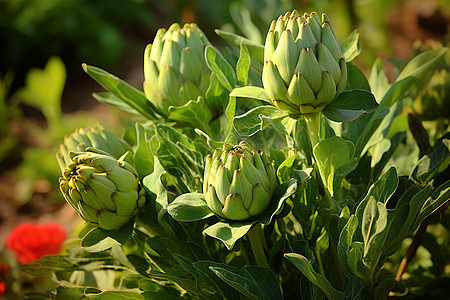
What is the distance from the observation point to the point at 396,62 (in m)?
0.83

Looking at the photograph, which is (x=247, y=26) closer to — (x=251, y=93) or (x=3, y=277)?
(x=251, y=93)

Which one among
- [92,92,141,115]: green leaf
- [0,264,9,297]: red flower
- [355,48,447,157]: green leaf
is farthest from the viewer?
[0,264,9,297]: red flower

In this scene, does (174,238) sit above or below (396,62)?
below

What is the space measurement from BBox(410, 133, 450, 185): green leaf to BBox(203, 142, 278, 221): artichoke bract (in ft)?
0.63

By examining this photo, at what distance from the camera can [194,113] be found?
667mm

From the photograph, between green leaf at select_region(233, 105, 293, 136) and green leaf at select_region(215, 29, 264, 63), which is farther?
green leaf at select_region(215, 29, 264, 63)

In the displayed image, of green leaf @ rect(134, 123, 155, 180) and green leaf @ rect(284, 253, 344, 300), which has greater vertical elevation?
green leaf @ rect(134, 123, 155, 180)

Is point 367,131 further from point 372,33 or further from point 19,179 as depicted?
point 372,33

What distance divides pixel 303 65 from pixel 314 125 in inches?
3.1

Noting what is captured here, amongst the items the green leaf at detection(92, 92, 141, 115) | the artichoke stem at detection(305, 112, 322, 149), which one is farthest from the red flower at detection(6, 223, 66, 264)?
the artichoke stem at detection(305, 112, 322, 149)

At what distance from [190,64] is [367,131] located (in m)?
0.22

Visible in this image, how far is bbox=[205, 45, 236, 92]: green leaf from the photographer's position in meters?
0.64

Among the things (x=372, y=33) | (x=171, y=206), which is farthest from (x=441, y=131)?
(x=372, y=33)

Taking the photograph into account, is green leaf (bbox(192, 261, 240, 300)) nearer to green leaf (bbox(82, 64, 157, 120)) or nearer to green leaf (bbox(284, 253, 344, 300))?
green leaf (bbox(284, 253, 344, 300))
